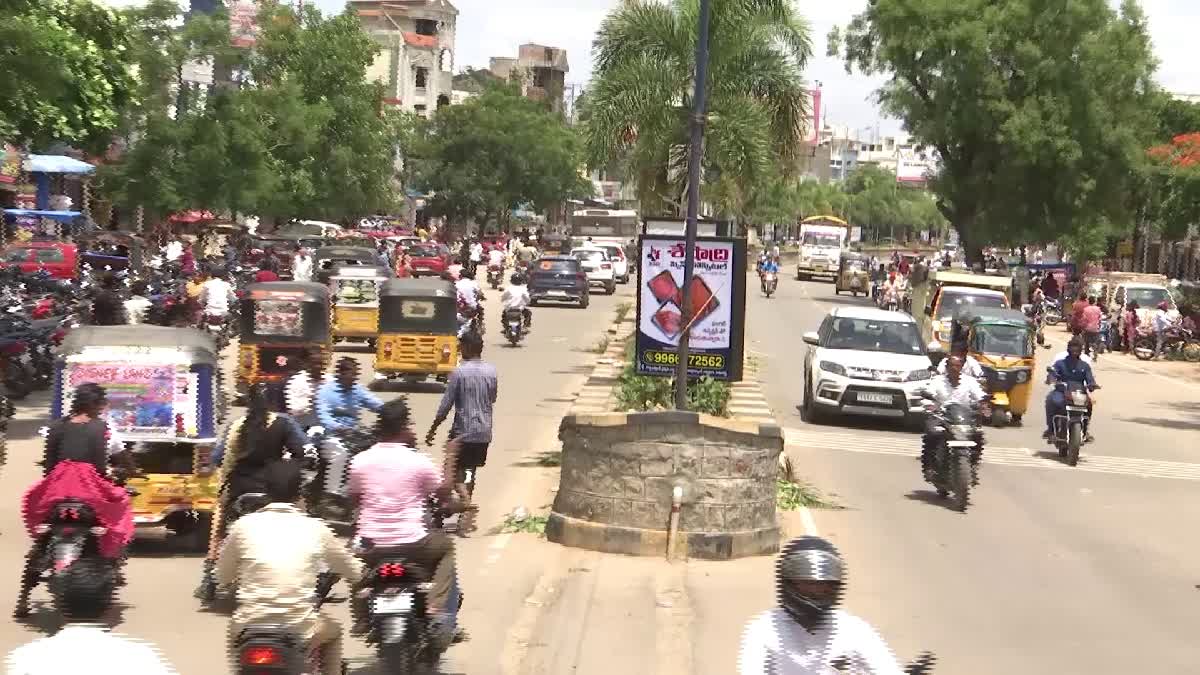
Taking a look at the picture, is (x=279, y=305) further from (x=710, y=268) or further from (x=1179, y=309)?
(x=1179, y=309)

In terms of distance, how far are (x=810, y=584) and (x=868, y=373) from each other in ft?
60.8

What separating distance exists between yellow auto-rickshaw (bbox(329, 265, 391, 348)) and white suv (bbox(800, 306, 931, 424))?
9.25 meters

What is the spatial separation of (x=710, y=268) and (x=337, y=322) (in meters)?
14.3

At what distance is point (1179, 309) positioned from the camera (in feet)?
157

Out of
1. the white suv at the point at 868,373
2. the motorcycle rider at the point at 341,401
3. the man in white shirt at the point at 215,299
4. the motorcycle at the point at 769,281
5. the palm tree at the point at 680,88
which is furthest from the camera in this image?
the motorcycle at the point at 769,281

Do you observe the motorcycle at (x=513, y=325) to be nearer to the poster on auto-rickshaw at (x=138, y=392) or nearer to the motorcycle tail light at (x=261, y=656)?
the poster on auto-rickshaw at (x=138, y=392)

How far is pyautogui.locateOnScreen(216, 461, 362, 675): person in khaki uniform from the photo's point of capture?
6.81 meters

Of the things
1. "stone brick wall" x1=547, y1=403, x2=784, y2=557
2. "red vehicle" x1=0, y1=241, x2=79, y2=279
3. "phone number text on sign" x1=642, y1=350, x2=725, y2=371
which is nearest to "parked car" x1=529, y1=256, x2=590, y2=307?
"red vehicle" x1=0, y1=241, x2=79, y2=279

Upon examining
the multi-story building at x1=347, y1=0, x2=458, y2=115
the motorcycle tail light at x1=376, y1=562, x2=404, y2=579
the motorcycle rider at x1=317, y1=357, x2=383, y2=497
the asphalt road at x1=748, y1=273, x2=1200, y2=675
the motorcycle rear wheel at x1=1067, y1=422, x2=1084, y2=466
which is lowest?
the asphalt road at x1=748, y1=273, x2=1200, y2=675

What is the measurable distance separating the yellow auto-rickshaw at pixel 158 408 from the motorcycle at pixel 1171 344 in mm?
37264

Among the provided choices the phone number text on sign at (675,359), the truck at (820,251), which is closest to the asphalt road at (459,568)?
the phone number text on sign at (675,359)

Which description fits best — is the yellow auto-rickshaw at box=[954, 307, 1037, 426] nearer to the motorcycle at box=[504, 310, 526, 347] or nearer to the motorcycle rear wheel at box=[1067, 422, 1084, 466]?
the motorcycle rear wheel at box=[1067, 422, 1084, 466]

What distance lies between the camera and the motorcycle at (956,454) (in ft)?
54.9

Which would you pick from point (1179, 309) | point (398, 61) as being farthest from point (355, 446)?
point (398, 61)
